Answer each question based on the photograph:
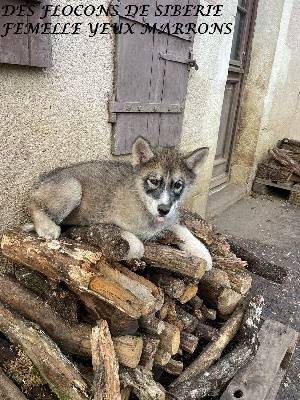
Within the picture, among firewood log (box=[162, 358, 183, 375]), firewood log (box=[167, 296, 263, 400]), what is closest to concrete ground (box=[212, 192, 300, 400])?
firewood log (box=[167, 296, 263, 400])

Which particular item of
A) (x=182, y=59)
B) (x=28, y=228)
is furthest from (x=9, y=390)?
(x=182, y=59)

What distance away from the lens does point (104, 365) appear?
1973mm

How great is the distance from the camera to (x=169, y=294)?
101 inches

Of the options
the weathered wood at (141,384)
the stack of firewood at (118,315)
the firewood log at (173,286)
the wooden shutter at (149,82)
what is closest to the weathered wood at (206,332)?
the stack of firewood at (118,315)

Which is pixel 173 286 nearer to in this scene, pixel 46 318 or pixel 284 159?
pixel 46 318

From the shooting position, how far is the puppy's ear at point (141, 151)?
2668 mm

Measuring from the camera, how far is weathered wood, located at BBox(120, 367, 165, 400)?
199cm

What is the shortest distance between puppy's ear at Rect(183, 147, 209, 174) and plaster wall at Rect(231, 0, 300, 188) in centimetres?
531

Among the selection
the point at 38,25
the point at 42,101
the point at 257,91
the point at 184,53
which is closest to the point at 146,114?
the point at 184,53

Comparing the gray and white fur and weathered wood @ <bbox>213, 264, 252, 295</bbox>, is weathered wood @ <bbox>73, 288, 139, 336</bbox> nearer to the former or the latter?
the gray and white fur

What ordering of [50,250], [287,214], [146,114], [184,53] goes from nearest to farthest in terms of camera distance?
[50,250], [146,114], [184,53], [287,214]

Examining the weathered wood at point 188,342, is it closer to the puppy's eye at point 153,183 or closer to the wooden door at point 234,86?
the puppy's eye at point 153,183

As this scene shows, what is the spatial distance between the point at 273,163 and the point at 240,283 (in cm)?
596

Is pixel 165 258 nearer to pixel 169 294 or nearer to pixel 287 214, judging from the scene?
pixel 169 294
